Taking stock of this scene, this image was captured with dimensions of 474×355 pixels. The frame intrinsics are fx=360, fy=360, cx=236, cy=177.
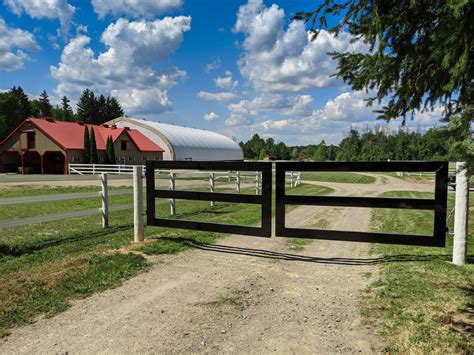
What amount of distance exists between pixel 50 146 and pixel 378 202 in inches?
1694

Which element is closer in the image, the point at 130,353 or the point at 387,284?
the point at 130,353

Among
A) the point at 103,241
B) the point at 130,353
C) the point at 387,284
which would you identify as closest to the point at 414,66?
the point at 387,284

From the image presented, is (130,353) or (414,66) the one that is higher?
(414,66)

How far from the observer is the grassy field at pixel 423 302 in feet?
10.5

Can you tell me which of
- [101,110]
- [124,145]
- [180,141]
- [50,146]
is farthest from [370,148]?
[101,110]

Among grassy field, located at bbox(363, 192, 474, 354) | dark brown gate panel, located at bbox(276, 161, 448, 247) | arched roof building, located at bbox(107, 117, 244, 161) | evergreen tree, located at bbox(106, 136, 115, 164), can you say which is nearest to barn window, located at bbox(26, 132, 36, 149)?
evergreen tree, located at bbox(106, 136, 115, 164)

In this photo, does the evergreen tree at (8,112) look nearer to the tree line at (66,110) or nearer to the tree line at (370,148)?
the tree line at (66,110)

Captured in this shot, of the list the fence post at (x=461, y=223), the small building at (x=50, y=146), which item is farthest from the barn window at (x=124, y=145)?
the fence post at (x=461, y=223)

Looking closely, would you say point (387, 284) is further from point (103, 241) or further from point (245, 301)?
point (103, 241)

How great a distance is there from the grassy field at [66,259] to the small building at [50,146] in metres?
34.5

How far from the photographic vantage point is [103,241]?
23.2 feet

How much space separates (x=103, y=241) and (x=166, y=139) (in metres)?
49.6

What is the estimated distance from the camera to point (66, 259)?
573cm

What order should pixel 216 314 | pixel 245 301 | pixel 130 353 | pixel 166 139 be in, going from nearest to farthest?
pixel 130 353, pixel 216 314, pixel 245 301, pixel 166 139
